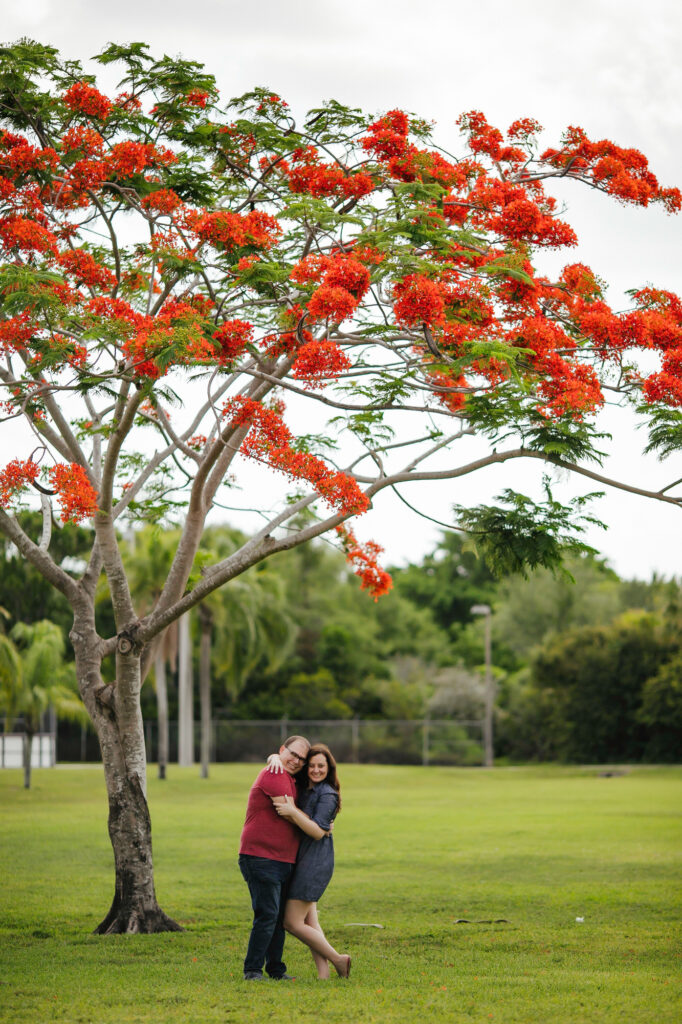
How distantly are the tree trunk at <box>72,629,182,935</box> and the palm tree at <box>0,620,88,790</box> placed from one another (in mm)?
17766

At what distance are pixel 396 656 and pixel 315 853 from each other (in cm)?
5088

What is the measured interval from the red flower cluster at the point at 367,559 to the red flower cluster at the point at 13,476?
309 cm

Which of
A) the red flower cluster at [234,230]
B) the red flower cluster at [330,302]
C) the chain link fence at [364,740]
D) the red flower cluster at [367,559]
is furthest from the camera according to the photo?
the chain link fence at [364,740]

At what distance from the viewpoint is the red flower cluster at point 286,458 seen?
32.1ft

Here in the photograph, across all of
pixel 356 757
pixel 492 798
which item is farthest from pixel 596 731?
pixel 492 798

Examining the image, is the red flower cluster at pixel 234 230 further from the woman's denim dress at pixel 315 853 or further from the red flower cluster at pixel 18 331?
the woman's denim dress at pixel 315 853

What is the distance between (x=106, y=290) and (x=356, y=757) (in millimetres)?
35090

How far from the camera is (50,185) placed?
10.7m

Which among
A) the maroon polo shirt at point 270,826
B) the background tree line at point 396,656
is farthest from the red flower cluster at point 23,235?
the background tree line at point 396,656

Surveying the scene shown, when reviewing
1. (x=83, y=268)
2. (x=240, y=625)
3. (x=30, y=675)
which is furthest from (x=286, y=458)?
(x=240, y=625)

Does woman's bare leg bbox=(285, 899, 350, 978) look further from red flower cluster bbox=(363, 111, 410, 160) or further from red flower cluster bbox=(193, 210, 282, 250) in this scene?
red flower cluster bbox=(363, 111, 410, 160)

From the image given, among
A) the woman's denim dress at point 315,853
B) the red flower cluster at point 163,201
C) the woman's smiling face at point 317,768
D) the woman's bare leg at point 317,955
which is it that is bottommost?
the woman's bare leg at point 317,955

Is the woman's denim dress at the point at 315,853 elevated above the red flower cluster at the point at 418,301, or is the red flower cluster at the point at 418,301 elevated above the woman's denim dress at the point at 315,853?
the red flower cluster at the point at 418,301

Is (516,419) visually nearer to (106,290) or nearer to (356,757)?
(106,290)
